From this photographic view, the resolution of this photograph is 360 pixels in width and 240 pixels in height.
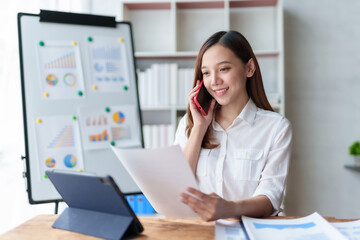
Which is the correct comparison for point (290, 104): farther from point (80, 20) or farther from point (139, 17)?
point (80, 20)

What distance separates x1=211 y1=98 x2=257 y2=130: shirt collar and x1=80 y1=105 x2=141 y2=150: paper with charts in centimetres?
42

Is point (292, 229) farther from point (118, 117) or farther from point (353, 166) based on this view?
point (353, 166)

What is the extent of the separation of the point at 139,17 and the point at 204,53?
1602mm

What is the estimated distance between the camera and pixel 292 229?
2.65 ft

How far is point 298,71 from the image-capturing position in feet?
9.20

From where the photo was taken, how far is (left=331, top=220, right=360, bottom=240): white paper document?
0.77 m

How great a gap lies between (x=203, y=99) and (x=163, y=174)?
0.79 metres

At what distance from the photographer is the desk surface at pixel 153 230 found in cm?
79

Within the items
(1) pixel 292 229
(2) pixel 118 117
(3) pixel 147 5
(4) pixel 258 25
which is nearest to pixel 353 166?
(4) pixel 258 25

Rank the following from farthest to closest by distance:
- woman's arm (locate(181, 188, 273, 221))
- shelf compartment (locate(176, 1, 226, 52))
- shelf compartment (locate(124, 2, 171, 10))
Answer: shelf compartment (locate(176, 1, 226, 52)) < shelf compartment (locate(124, 2, 171, 10)) < woman's arm (locate(181, 188, 273, 221))

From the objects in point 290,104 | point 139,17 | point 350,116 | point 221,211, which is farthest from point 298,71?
point 221,211

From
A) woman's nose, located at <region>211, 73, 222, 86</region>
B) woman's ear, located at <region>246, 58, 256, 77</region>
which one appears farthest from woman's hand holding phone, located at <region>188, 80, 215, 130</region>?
woman's ear, located at <region>246, 58, 256, 77</region>

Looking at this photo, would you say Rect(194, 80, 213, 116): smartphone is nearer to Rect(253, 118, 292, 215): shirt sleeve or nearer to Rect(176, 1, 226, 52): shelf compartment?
Rect(253, 118, 292, 215): shirt sleeve

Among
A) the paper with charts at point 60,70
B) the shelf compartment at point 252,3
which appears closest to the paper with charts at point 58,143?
the paper with charts at point 60,70
